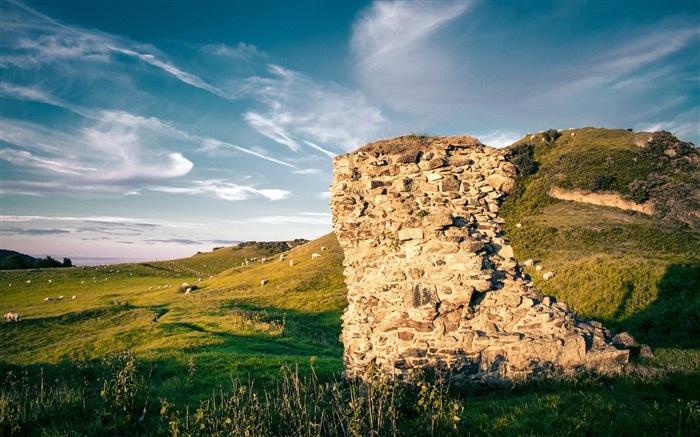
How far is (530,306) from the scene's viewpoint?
26.3 feet

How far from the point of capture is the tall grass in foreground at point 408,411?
16.1 ft

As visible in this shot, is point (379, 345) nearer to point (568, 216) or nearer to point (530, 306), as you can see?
point (530, 306)

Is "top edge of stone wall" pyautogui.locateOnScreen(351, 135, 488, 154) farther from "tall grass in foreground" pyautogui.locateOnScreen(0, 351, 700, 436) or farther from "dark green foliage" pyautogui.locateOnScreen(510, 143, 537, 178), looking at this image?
"dark green foliage" pyautogui.locateOnScreen(510, 143, 537, 178)

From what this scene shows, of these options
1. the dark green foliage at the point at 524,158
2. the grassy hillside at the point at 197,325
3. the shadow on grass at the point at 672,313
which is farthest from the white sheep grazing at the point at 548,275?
the dark green foliage at the point at 524,158

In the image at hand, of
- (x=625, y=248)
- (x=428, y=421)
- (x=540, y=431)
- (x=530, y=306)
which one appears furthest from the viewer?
(x=625, y=248)

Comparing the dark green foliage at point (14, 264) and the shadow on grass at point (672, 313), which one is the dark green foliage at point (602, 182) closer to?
the shadow on grass at point (672, 313)

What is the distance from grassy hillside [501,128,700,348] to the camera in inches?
639

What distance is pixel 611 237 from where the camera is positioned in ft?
Answer: 95.6

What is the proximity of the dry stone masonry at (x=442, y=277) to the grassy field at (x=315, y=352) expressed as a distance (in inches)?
26.1

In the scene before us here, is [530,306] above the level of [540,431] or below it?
above

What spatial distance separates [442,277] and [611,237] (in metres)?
29.4

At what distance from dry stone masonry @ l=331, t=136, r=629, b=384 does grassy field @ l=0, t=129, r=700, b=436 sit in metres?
0.66

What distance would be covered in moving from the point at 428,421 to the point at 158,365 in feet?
33.7

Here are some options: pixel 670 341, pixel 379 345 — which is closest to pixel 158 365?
pixel 379 345
